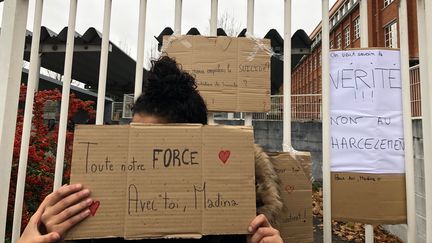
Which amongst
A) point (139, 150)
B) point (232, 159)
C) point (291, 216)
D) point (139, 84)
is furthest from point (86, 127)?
point (291, 216)

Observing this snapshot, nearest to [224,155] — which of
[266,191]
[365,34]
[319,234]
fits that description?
[266,191]

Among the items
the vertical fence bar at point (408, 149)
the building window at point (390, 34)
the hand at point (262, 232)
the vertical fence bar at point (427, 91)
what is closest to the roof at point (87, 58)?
the hand at point (262, 232)

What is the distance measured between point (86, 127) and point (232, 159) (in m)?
0.50

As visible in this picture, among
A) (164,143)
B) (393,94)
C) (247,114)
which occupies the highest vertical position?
(393,94)

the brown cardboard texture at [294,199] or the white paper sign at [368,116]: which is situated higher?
the white paper sign at [368,116]

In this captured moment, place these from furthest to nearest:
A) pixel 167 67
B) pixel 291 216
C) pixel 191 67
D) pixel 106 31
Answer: pixel 106 31, pixel 191 67, pixel 291 216, pixel 167 67

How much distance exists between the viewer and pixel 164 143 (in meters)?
1.05

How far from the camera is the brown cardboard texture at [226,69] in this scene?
157 centimetres

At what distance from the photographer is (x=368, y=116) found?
1.57m

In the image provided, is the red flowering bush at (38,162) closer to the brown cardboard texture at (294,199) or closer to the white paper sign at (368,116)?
the brown cardboard texture at (294,199)

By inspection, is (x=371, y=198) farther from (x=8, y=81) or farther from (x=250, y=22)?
(x=8, y=81)

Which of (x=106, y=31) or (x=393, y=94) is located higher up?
(x=106, y=31)

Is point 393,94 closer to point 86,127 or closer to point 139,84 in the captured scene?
point 139,84

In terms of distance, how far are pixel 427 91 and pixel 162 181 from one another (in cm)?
143
